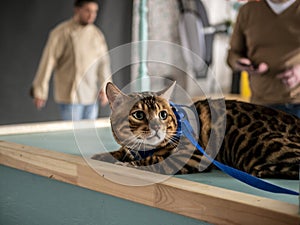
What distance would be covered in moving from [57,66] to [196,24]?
6.82 feet

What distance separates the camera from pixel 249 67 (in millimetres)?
1852

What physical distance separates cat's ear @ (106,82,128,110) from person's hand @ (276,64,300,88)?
929 mm

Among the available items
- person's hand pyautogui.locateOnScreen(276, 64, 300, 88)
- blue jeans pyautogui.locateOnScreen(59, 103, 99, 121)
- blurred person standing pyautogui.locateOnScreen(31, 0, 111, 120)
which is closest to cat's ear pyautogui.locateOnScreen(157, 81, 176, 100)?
person's hand pyautogui.locateOnScreen(276, 64, 300, 88)

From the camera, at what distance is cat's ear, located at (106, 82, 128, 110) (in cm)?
102

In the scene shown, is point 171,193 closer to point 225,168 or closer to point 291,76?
point 225,168

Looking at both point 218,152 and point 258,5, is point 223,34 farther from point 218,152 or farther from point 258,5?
point 218,152

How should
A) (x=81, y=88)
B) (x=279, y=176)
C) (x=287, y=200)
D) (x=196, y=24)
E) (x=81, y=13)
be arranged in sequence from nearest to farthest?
(x=287, y=200), (x=279, y=176), (x=81, y=88), (x=81, y=13), (x=196, y=24)

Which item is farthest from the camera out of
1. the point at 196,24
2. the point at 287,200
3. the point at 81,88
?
the point at 196,24

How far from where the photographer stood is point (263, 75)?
193 centimetres

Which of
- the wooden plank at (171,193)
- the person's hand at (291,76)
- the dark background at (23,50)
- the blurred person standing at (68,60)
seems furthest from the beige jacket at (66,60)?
the wooden plank at (171,193)

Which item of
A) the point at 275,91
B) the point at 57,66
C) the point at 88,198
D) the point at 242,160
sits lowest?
the point at 88,198

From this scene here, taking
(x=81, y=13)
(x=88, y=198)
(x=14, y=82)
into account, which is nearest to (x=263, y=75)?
(x=88, y=198)

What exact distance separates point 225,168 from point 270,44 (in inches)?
42.2

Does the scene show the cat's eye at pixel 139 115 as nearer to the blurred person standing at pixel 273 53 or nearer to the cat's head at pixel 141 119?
the cat's head at pixel 141 119
